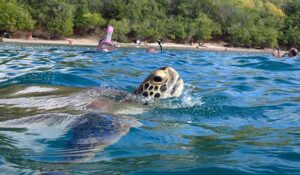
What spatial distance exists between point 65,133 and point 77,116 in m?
0.44

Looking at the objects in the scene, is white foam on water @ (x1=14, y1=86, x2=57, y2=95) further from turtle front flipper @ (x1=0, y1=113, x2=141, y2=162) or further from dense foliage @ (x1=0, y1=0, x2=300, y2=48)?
dense foliage @ (x1=0, y1=0, x2=300, y2=48)

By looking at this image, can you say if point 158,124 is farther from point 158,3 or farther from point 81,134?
point 158,3

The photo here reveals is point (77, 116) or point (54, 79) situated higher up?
point (77, 116)

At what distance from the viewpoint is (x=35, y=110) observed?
4242mm

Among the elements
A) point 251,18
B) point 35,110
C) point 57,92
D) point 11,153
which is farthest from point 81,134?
point 251,18

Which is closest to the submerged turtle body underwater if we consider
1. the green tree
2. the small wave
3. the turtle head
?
the turtle head

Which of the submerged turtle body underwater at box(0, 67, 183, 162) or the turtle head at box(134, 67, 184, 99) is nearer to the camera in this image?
the submerged turtle body underwater at box(0, 67, 183, 162)

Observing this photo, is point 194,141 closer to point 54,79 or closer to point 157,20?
point 54,79

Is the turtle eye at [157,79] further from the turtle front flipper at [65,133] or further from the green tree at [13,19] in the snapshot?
the green tree at [13,19]

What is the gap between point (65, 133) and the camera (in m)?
3.44

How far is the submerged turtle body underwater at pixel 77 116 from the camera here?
3.05 metres

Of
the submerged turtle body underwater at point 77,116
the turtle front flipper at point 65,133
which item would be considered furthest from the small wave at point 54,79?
the turtle front flipper at point 65,133

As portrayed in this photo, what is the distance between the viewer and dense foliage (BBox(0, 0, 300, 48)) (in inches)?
1786

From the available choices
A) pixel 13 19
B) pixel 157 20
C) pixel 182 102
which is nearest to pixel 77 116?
pixel 182 102
